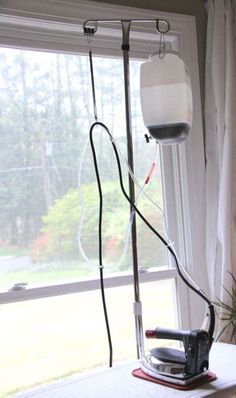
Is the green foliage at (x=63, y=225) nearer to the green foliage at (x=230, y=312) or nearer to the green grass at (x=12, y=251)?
the green grass at (x=12, y=251)

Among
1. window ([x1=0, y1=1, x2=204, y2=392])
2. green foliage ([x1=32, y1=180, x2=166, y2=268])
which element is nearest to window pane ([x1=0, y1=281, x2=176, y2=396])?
window ([x1=0, y1=1, x2=204, y2=392])

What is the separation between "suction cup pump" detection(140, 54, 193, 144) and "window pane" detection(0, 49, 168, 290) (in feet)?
1.49

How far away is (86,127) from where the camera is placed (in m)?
1.99

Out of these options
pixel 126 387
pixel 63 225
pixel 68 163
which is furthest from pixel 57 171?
pixel 126 387

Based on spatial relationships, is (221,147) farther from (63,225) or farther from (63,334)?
(63,334)

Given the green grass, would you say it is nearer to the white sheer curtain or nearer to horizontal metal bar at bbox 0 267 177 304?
horizontal metal bar at bbox 0 267 177 304

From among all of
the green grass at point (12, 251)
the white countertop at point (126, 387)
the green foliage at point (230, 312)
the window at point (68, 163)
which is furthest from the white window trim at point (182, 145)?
the white countertop at point (126, 387)

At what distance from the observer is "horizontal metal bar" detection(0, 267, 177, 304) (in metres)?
1.80

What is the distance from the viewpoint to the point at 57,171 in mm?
1931

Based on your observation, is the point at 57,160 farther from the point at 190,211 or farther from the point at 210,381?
the point at 210,381

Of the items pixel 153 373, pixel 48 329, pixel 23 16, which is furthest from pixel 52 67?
pixel 153 373

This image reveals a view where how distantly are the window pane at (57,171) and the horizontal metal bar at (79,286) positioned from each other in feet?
0.12

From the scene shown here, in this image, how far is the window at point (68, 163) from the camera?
185cm

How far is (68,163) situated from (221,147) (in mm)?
631
